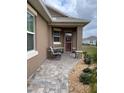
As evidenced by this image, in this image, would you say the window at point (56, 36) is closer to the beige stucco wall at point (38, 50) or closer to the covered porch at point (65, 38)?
the covered porch at point (65, 38)

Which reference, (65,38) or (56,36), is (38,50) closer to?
(56,36)

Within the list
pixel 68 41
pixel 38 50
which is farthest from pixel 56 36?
pixel 38 50

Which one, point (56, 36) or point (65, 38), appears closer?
point (56, 36)

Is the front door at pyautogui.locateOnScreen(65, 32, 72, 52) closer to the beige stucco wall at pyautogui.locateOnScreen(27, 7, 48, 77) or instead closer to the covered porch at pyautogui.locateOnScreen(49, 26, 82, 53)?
the covered porch at pyautogui.locateOnScreen(49, 26, 82, 53)

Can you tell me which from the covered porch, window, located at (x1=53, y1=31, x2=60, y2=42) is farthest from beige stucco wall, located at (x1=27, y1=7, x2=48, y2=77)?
window, located at (x1=53, y1=31, x2=60, y2=42)

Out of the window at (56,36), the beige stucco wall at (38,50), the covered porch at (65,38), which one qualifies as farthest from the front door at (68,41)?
the beige stucco wall at (38,50)

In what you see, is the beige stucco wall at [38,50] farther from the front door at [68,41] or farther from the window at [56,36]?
the front door at [68,41]

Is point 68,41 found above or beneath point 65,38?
beneath

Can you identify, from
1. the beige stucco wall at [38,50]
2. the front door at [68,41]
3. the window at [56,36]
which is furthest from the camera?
the front door at [68,41]

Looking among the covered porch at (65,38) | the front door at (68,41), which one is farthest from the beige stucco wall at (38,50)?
the front door at (68,41)

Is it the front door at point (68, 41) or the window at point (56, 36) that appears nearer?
the window at point (56, 36)

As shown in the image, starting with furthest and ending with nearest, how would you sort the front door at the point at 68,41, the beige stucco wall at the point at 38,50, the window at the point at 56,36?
the front door at the point at 68,41
the window at the point at 56,36
the beige stucco wall at the point at 38,50
